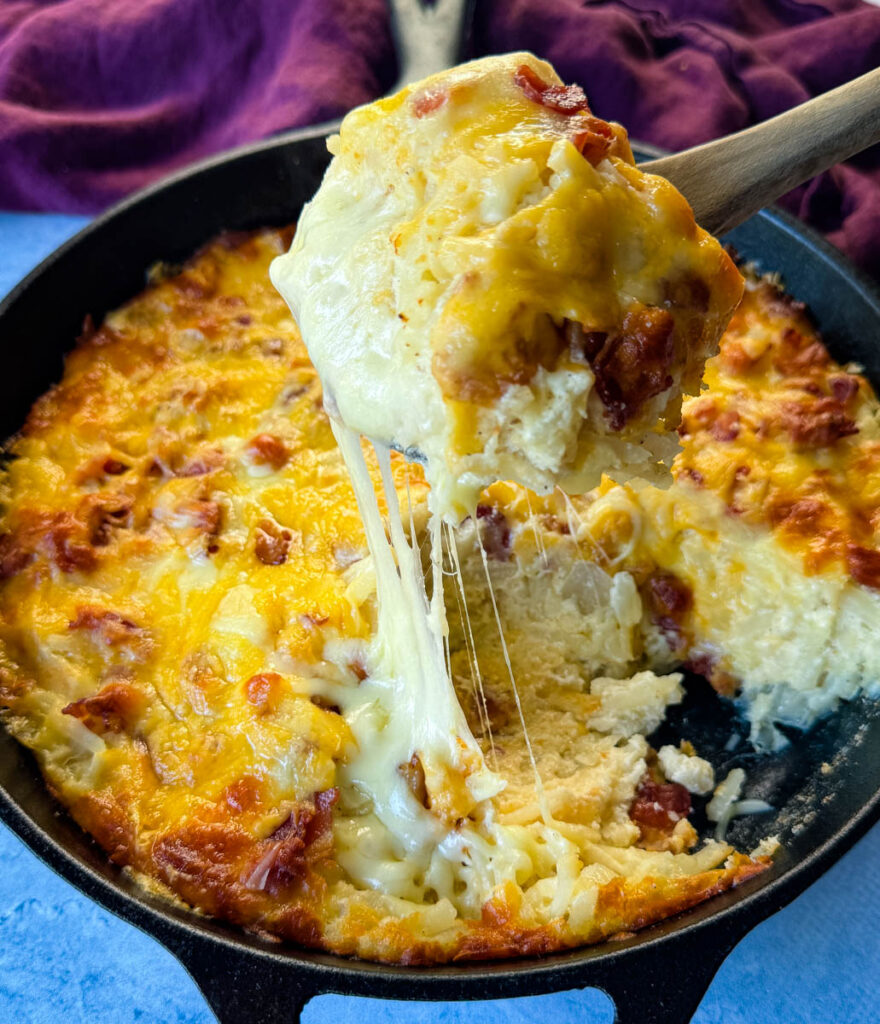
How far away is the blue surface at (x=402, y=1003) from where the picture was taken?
2125mm

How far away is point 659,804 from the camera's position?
2.31m

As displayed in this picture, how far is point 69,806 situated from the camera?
2.06 metres

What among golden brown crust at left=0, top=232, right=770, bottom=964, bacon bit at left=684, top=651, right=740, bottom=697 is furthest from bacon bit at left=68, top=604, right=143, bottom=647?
bacon bit at left=684, top=651, right=740, bottom=697

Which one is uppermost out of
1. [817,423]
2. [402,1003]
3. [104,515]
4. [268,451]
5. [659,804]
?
[817,423]

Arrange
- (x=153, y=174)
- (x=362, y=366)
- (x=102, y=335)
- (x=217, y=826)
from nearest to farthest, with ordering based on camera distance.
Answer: (x=362, y=366) < (x=217, y=826) < (x=102, y=335) < (x=153, y=174)

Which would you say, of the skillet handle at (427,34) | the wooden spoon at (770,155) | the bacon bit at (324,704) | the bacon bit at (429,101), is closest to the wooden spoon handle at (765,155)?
the wooden spoon at (770,155)

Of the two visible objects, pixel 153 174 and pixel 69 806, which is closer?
pixel 69 806

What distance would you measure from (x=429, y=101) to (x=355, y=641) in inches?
47.9

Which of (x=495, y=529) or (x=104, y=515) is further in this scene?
(x=495, y=529)

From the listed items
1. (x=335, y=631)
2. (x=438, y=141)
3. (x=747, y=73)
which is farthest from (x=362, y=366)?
(x=747, y=73)

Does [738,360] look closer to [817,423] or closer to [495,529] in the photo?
[817,423]

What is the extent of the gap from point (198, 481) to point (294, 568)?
381 millimetres

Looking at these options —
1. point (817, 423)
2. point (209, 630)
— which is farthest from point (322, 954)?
point (817, 423)

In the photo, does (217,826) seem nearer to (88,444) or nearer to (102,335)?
(88,444)
